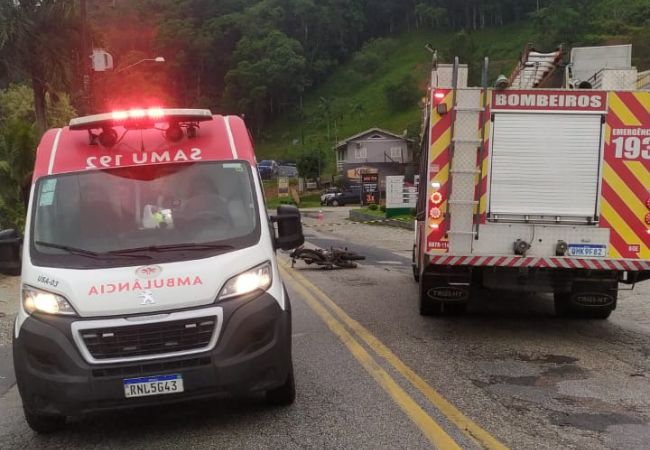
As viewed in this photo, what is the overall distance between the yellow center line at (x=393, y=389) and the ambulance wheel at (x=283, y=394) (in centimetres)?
85

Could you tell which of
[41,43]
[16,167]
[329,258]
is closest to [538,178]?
[329,258]

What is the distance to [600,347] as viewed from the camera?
7852 millimetres

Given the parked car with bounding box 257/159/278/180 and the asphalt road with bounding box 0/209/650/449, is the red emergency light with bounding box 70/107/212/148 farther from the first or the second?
the parked car with bounding box 257/159/278/180

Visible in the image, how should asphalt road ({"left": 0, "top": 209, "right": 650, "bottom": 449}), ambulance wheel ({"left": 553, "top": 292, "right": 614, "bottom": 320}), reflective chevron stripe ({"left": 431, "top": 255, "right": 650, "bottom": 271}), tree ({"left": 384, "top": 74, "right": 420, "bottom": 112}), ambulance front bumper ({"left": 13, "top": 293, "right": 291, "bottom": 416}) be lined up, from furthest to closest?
tree ({"left": 384, "top": 74, "right": 420, "bottom": 112}) < ambulance wheel ({"left": 553, "top": 292, "right": 614, "bottom": 320}) < reflective chevron stripe ({"left": 431, "top": 255, "right": 650, "bottom": 271}) < asphalt road ({"left": 0, "top": 209, "right": 650, "bottom": 449}) < ambulance front bumper ({"left": 13, "top": 293, "right": 291, "bottom": 416})

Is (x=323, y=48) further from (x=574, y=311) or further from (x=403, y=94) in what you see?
(x=574, y=311)

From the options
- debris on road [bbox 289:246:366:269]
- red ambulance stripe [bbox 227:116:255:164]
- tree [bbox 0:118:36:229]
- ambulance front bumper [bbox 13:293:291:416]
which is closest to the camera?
ambulance front bumper [bbox 13:293:291:416]

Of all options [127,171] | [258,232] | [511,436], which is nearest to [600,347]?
[511,436]

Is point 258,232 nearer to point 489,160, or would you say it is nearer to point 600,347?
point 489,160

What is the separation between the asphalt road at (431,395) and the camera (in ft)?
16.5

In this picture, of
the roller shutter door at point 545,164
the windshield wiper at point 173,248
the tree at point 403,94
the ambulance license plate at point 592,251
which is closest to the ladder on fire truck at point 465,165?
the roller shutter door at point 545,164

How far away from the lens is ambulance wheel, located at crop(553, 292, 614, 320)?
30.1 feet

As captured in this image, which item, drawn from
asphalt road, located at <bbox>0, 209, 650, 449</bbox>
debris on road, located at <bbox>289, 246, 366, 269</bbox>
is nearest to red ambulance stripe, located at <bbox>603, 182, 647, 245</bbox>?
asphalt road, located at <bbox>0, 209, 650, 449</bbox>

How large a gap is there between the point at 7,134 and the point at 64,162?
13.9m

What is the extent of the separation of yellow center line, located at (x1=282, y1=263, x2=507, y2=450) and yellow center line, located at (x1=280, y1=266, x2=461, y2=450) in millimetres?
139
